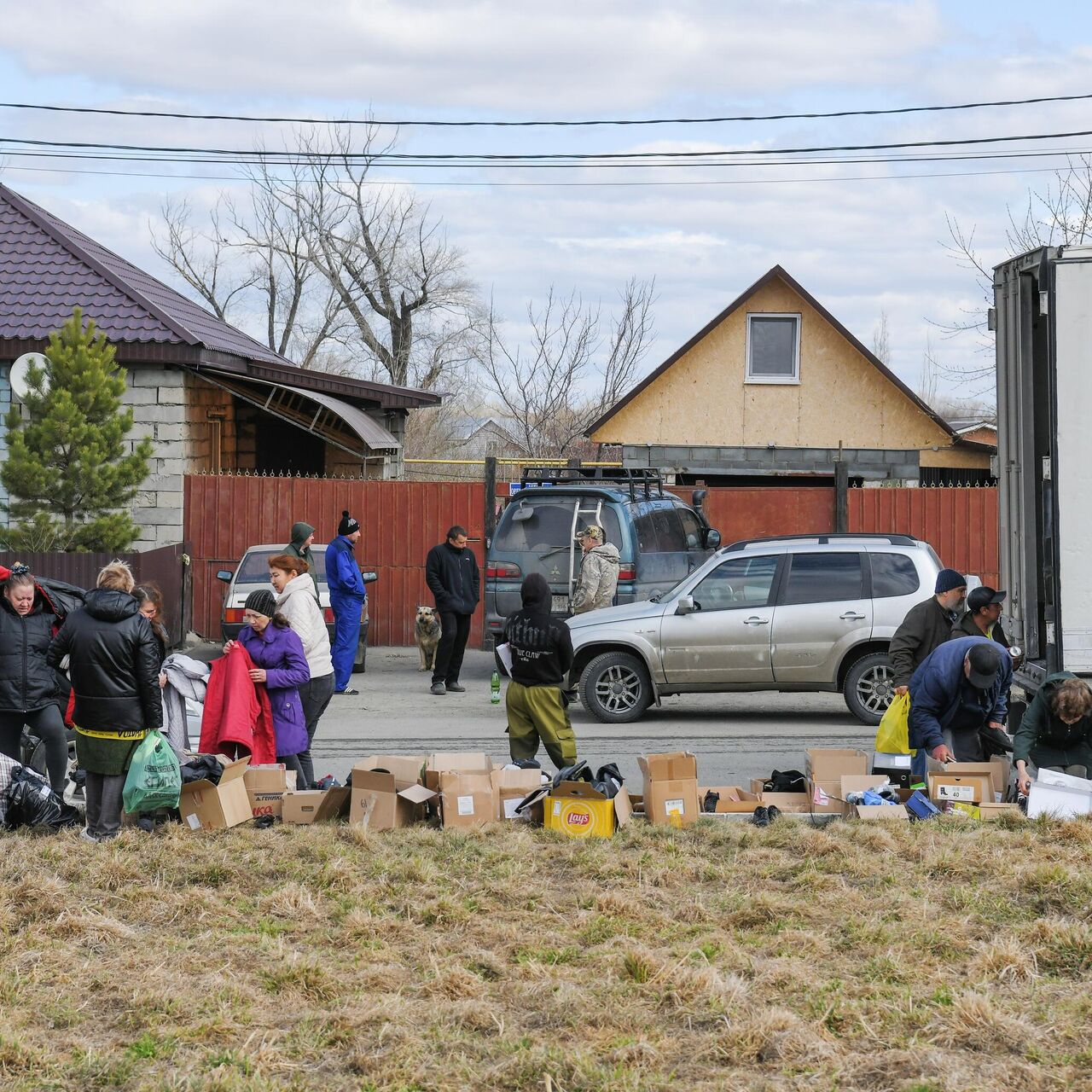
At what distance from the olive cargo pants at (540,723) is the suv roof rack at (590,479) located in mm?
6185

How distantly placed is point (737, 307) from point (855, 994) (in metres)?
23.1

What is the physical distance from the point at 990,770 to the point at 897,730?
0.76 meters

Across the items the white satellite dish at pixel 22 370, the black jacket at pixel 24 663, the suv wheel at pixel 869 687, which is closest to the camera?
the black jacket at pixel 24 663

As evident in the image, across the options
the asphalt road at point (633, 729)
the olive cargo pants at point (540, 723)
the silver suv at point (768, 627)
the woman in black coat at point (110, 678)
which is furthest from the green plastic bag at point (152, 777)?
the silver suv at point (768, 627)

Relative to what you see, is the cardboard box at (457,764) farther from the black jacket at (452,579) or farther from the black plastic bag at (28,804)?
the black jacket at (452,579)

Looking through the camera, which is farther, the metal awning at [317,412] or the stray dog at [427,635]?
the metal awning at [317,412]

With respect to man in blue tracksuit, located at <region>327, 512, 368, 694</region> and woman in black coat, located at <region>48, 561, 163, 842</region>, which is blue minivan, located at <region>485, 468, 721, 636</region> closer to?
man in blue tracksuit, located at <region>327, 512, 368, 694</region>

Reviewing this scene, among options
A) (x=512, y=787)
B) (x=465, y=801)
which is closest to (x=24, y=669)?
(x=465, y=801)

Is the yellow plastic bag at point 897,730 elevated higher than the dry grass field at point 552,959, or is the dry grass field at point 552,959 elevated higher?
the yellow plastic bag at point 897,730

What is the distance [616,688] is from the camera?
12.7m

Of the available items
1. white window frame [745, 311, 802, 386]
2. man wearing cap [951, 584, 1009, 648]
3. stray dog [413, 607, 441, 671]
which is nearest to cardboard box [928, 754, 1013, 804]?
man wearing cap [951, 584, 1009, 648]

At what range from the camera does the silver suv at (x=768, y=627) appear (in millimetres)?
12266

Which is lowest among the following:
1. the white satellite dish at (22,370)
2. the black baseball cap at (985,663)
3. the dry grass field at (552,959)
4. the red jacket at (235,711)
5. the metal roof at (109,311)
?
the dry grass field at (552,959)

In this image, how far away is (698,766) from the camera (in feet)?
34.3
